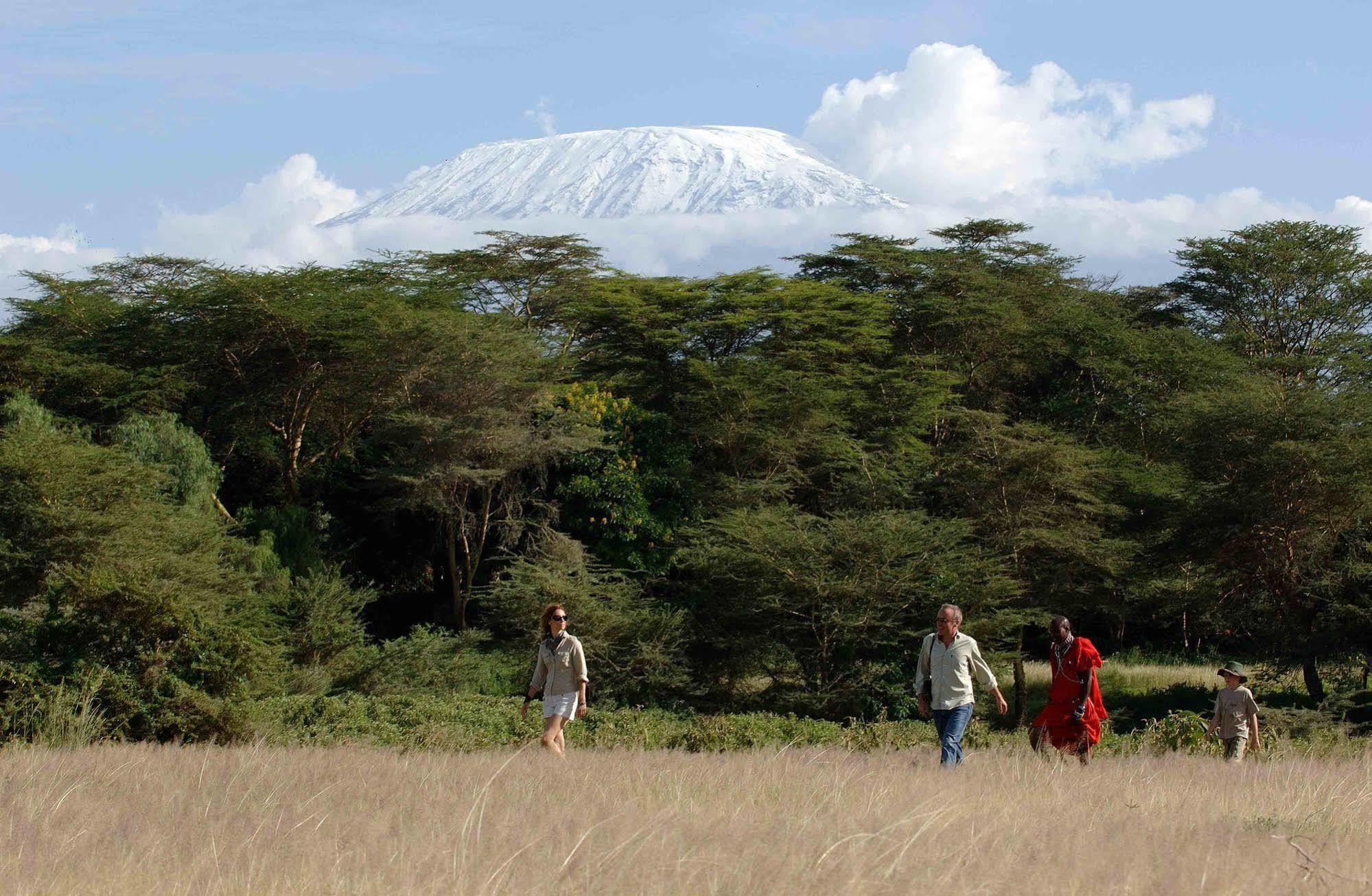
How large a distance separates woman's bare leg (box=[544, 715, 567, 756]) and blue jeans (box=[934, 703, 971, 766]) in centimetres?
260

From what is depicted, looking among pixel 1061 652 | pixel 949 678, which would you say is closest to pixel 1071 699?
pixel 1061 652

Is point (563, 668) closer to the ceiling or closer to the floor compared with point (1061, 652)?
closer to the floor

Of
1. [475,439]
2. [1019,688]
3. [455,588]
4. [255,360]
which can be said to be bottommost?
[1019,688]

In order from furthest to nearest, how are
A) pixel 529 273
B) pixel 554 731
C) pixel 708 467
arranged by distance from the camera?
pixel 529 273 → pixel 708 467 → pixel 554 731

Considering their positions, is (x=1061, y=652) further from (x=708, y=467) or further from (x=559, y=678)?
(x=708, y=467)

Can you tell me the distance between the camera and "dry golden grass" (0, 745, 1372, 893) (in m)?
4.10

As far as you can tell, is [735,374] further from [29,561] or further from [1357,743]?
[1357,743]

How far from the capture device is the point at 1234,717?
9938 millimetres

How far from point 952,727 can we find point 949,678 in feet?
1.05

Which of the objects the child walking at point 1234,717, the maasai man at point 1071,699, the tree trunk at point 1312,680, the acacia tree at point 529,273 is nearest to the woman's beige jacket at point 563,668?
the maasai man at point 1071,699

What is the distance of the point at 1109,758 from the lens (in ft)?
28.5

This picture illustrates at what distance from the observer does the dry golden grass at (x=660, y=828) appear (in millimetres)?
4098

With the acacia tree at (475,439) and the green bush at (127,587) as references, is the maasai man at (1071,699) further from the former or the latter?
the acacia tree at (475,439)

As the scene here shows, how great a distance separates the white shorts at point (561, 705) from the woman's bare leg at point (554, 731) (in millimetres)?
29
